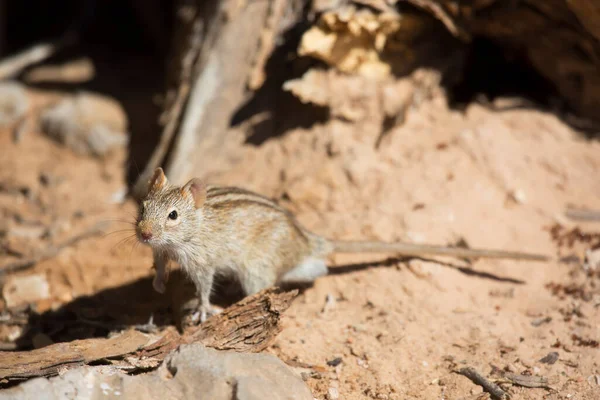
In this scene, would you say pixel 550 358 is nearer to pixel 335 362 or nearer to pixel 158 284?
pixel 335 362

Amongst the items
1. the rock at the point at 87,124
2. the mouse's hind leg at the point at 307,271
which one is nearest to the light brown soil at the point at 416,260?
the mouse's hind leg at the point at 307,271

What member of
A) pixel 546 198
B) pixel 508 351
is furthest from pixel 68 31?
pixel 508 351

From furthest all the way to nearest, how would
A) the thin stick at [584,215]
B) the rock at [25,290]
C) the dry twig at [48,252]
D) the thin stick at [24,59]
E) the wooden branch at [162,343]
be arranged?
the thin stick at [24,59]
the dry twig at [48,252]
the thin stick at [584,215]
the rock at [25,290]
the wooden branch at [162,343]

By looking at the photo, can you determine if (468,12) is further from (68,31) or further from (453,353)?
(68,31)

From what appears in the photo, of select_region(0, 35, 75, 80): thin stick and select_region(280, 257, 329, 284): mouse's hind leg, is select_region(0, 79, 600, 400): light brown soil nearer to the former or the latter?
select_region(280, 257, 329, 284): mouse's hind leg

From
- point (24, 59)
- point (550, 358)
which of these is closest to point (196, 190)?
point (550, 358)

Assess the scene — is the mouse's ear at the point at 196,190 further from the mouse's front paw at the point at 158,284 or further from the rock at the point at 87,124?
the rock at the point at 87,124
